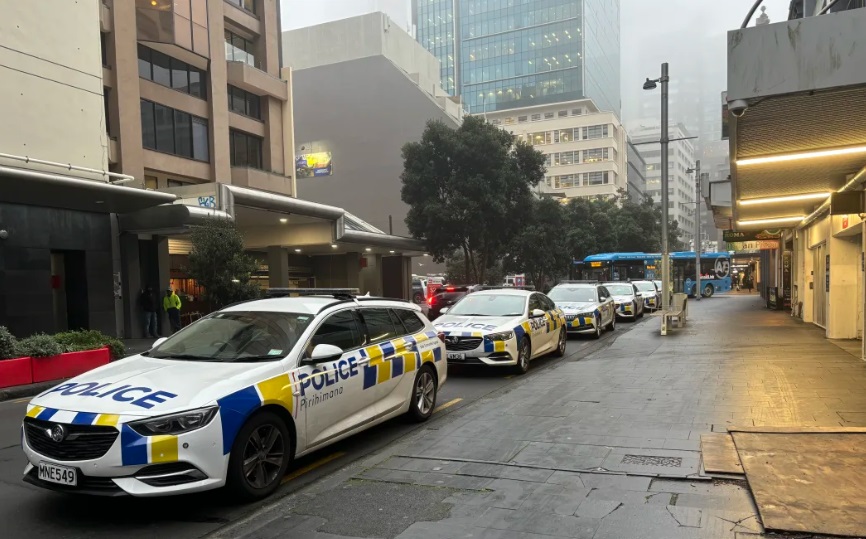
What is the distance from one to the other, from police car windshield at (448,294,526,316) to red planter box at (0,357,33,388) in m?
7.58

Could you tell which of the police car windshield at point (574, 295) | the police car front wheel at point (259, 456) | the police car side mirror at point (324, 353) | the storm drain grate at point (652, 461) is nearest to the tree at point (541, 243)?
the police car windshield at point (574, 295)

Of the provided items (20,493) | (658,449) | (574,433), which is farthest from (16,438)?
(658,449)

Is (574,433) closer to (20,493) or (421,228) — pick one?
(20,493)

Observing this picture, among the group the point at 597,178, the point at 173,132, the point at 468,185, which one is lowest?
the point at 468,185

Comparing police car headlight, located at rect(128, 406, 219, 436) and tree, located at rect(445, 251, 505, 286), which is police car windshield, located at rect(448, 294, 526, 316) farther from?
tree, located at rect(445, 251, 505, 286)

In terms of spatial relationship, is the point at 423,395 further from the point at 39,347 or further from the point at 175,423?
the point at 39,347

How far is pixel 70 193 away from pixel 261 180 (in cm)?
1544

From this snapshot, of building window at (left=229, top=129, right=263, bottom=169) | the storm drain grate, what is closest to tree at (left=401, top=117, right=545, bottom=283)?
building window at (left=229, top=129, right=263, bottom=169)

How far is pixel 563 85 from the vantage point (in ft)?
333

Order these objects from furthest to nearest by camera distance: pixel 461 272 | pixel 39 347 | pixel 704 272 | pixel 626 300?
pixel 461 272 < pixel 704 272 < pixel 626 300 < pixel 39 347

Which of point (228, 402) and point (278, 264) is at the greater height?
point (278, 264)

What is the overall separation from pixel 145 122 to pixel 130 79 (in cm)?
181

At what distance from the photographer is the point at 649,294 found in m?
28.2

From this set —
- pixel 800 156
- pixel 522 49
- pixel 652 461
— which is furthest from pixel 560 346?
pixel 522 49
